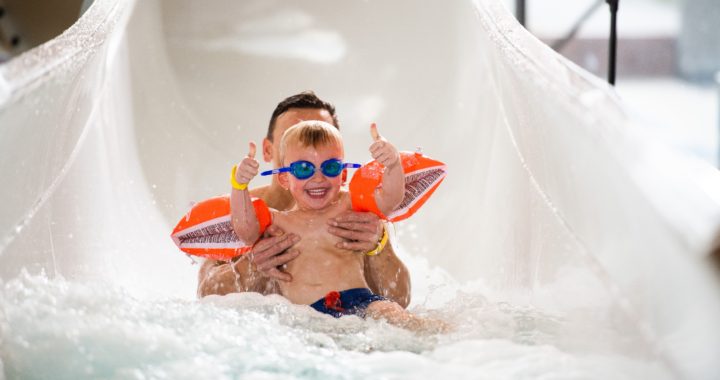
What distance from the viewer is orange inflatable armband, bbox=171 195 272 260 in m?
1.80

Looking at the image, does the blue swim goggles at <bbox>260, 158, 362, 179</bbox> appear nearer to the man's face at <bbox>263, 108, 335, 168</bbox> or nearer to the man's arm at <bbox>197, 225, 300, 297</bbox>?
the man's arm at <bbox>197, 225, 300, 297</bbox>

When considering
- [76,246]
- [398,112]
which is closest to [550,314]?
[76,246]

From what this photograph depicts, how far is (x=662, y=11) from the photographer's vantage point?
8.34 m

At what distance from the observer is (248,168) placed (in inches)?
66.3

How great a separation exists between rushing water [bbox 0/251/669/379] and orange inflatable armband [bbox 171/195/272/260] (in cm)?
32

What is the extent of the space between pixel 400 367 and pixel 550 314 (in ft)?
1.00

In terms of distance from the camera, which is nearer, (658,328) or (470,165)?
(658,328)

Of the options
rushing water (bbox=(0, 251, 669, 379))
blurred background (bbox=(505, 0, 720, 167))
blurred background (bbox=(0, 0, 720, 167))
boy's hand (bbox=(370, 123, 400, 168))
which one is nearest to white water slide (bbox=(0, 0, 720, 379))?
rushing water (bbox=(0, 251, 669, 379))

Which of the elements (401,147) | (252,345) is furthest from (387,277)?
(401,147)

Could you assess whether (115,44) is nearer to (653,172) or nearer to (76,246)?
(76,246)

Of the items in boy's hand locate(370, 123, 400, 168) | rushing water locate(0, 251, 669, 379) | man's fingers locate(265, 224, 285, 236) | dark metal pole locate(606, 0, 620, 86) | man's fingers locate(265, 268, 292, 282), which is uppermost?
dark metal pole locate(606, 0, 620, 86)

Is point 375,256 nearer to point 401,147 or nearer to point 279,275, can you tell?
point 279,275

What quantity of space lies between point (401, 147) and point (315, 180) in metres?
1.01

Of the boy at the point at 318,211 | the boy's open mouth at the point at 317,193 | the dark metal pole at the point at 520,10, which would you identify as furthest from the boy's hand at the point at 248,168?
the dark metal pole at the point at 520,10
